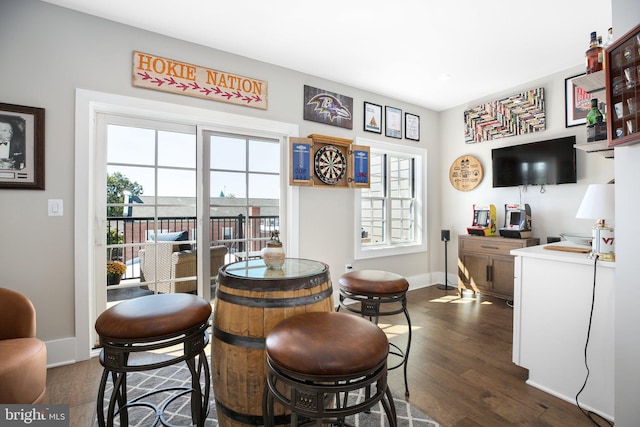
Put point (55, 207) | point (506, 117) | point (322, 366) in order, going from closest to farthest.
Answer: point (322, 366) < point (55, 207) < point (506, 117)

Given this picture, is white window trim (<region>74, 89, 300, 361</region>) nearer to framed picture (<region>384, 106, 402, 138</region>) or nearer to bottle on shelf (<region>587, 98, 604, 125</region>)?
framed picture (<region>384, 106, 402, 138</region>)

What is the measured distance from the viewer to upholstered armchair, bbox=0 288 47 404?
4.26 feet

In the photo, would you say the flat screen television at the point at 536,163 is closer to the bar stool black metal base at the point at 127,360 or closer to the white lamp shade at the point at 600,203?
the white lamp shade at the point at 600,203

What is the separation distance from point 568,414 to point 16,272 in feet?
12.2

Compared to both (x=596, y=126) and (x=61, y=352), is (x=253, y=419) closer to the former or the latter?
(x=61, y=352)

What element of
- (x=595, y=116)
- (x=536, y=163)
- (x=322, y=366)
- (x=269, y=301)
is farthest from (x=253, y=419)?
(x=536, y=163)

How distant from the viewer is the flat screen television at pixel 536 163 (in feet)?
10.9

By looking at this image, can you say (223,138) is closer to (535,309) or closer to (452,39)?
(452,39)

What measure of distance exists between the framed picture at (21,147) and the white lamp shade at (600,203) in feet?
12.2

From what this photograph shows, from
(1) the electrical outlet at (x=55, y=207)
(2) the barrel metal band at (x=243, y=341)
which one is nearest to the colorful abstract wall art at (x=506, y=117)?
(2) the barrel metal band at (x=243, y=341)

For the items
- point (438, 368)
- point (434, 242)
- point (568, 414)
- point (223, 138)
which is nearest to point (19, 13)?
point (223, 138)

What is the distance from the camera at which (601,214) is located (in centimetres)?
175

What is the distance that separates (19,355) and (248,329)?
3.77ft

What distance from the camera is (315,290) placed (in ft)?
4.44
